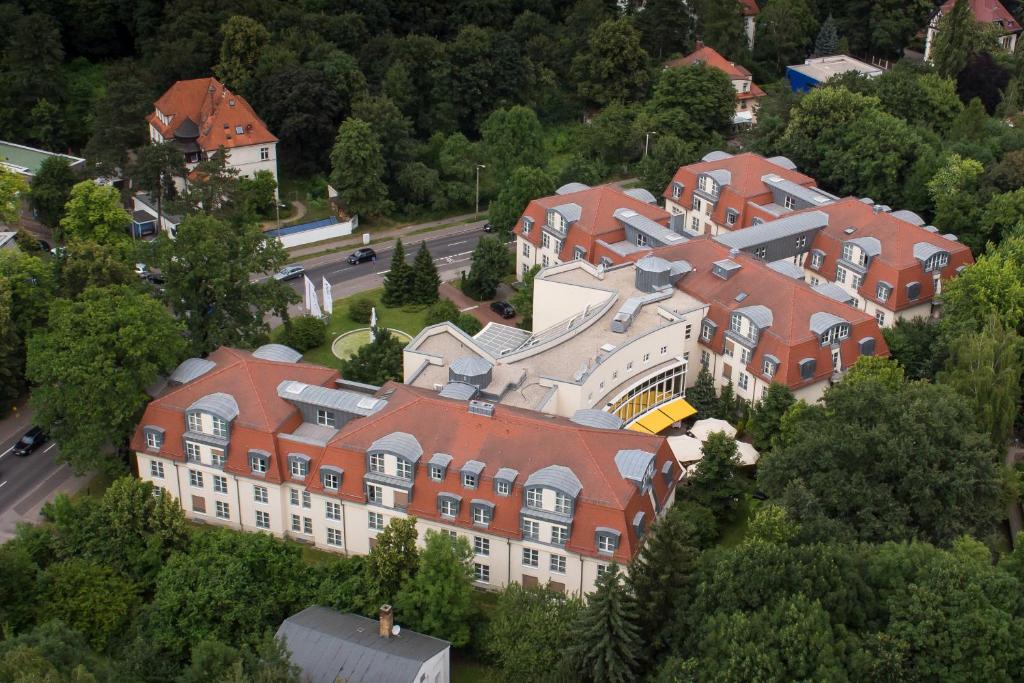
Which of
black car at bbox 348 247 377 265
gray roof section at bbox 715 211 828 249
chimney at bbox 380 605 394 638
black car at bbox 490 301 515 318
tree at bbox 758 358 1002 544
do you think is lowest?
black car at bbox 490 301 515 318

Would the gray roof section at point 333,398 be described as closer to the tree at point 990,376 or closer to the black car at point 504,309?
the black car at point 504,309

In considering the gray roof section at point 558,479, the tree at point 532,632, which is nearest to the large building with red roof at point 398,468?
the gray roof section at point 558,479

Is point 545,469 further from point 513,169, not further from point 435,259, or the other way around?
point 513,169

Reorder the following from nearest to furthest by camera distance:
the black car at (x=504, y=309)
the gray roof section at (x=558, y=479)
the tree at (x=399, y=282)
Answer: the gray roof section at (x=558, y=479)
the black car at (x=504, y=309)
the tree at (x=399, y=282)

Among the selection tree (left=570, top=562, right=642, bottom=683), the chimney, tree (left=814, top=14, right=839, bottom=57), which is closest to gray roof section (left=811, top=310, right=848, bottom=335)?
tree (left=570, top=562, right=642, bottom=683)

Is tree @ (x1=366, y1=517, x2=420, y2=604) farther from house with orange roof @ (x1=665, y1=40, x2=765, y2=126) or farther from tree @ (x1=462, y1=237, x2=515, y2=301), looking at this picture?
house with orange roof @ (x1=665, y1=40, x2=765, y2=126)

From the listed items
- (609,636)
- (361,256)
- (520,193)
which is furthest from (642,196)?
(609,636)
